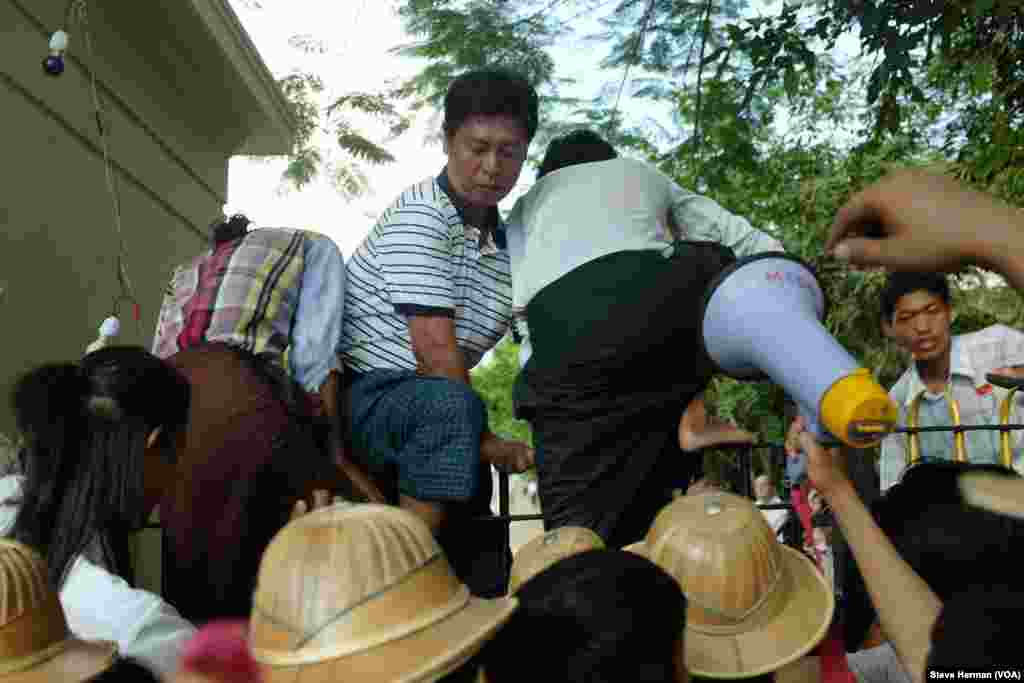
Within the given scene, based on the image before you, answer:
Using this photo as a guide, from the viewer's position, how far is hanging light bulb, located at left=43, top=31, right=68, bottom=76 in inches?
142

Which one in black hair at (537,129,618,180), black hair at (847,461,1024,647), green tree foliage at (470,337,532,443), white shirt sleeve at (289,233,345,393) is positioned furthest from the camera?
green tree foliage at (470,337,532,443)

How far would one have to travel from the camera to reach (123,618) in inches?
66.7

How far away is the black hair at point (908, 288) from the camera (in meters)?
3.69

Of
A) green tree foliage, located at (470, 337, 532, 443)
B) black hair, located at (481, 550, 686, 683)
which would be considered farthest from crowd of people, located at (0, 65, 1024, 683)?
green tree foliage, located at (470, 337, 532, 443)

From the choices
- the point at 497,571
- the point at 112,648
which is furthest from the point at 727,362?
the point at 112,648

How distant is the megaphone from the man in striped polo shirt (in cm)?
63

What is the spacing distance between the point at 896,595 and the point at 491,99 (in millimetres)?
1734

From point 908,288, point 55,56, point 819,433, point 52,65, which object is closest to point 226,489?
point 819,433

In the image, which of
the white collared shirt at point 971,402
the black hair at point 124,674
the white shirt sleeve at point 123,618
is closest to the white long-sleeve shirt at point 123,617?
the white shirt sleeve at point 123,618

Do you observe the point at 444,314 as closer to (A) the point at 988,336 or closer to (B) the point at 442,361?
(B) the point at 442,361

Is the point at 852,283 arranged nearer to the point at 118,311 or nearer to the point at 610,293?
the point at 118,311

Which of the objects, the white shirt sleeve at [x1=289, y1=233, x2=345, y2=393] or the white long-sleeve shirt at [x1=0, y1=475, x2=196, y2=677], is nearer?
the white long-sleeve shirt at [x1=0, y1=475, x2=196, y2=677]

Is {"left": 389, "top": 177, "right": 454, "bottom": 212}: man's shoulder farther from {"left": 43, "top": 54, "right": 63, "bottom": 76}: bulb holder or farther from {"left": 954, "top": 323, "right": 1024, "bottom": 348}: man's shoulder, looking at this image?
{"left": 954, "top": 323, "right": 1024, "bottom": 348}: man's shoulder

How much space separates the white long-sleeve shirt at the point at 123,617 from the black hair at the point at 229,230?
1.06 metres
